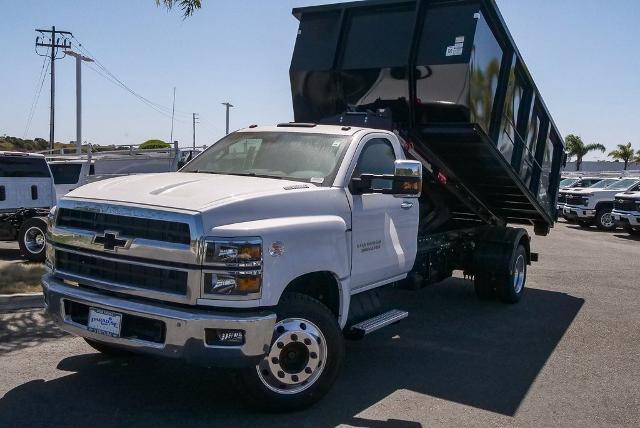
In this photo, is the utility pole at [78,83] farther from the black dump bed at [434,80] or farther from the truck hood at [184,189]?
the truck hood at [184,189]

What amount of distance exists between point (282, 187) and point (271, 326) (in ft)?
3.68

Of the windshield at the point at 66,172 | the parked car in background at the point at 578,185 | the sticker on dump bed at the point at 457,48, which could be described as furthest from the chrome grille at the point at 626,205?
the windshield at the point at 66,172

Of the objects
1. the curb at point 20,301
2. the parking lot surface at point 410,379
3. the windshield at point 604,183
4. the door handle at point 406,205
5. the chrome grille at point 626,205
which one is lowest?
the parking lot surface at point 410,379

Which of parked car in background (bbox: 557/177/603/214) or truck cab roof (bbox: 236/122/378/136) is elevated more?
truck cab roof (bbox: 236/122/378/136)

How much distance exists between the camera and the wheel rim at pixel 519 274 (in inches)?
359

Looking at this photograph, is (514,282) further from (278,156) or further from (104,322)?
(104,322)

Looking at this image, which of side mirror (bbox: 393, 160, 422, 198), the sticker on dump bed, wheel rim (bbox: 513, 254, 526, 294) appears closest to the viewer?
side mirror (bbox: 393, 160, 422, 198)

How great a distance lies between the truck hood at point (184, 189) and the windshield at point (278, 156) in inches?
10.4

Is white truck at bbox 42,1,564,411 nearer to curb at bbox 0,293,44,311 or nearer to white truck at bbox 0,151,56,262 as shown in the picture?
curb at bbox 0,293,44,311

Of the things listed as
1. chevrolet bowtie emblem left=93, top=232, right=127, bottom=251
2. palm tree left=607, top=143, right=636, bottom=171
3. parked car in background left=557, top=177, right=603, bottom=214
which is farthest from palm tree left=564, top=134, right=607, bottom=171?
chevrolet bowtie emblem left=93, top=232, right=127, bottom=251

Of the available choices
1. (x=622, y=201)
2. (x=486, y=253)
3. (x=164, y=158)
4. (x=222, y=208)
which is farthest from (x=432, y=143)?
(x=622, y=201)

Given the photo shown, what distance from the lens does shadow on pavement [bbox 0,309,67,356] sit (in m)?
6.22

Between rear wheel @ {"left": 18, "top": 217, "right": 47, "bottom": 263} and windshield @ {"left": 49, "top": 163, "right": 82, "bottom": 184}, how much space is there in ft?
19.8

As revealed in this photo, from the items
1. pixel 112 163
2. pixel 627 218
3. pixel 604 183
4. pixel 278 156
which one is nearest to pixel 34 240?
pixel 278 156
